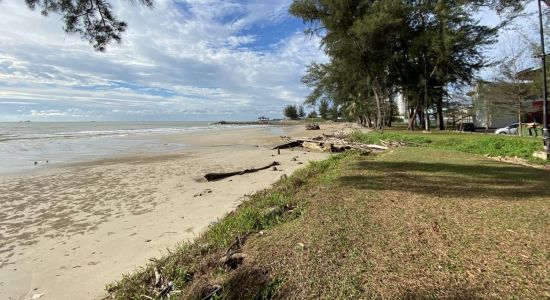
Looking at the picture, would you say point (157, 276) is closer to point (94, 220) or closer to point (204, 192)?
point (94, 220)

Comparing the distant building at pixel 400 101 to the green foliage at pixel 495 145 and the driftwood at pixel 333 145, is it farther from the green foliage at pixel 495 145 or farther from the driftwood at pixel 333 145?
the green foliage at pixel 495 145

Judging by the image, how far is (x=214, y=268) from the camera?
4.18 m

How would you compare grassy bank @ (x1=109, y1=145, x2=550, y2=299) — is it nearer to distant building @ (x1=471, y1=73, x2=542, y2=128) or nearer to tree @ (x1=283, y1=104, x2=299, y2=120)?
distant building @ (x1=471, y1=73, x2=542, y2=128)

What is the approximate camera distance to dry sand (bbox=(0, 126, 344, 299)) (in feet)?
17.7

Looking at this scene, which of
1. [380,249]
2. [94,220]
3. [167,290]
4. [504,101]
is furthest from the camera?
[504,101]

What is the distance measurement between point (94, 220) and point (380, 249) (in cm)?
708

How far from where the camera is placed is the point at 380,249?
4027 mm

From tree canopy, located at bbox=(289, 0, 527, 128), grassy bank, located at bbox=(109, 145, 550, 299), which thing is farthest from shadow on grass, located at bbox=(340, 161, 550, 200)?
tree canopy, located at bbox=(289, 0, 527, 128)

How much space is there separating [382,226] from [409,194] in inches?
88.7

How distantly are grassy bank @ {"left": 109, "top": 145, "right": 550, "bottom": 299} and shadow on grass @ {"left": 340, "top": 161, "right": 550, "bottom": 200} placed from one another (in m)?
0.08

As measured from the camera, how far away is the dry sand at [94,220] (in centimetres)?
538

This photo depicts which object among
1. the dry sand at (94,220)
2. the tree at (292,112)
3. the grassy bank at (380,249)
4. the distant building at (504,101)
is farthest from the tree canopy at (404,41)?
the tree at (292,112)

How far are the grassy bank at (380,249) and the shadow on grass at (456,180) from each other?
8 centimetres

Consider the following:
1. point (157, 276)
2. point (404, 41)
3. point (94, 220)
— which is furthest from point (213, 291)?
point (404, 41)
